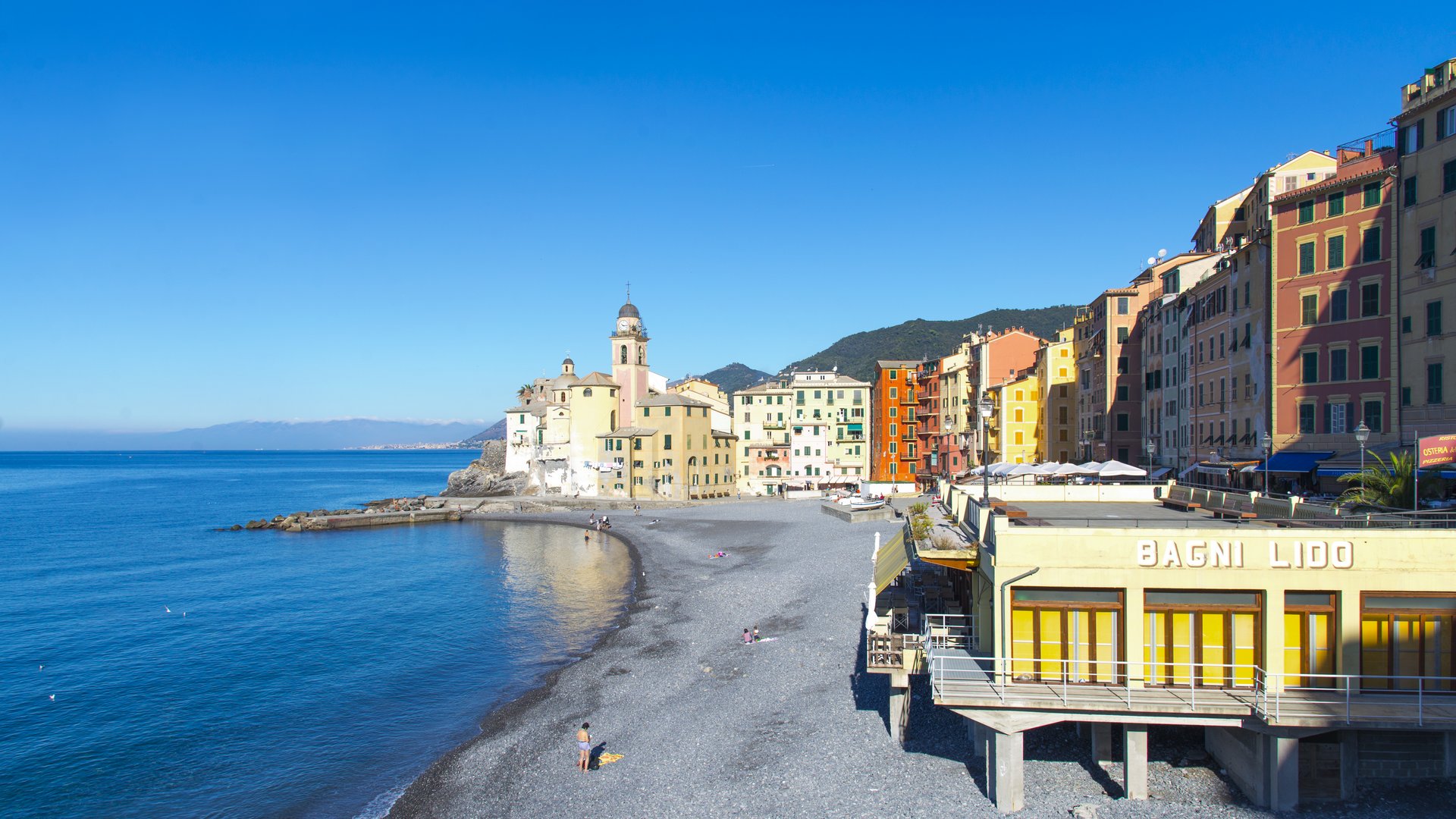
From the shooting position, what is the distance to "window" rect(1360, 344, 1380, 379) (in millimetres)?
33719

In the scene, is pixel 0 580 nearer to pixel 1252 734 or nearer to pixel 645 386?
pixel 645 386

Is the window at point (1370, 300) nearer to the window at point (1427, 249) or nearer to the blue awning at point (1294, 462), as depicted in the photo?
the window at point (1427, 249)

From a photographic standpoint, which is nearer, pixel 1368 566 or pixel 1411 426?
pixel 1368 566

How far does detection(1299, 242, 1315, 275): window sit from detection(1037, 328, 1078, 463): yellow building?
34.7 meters

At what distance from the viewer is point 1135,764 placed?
17516 mm

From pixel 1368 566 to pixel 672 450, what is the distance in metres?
79.9

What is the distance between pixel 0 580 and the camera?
196 feet

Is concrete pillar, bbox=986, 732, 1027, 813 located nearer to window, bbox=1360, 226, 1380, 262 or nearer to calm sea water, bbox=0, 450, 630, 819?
calm sea water, bbox=0, 450, 630, 819

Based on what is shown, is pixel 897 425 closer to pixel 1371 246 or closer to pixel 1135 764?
pixel 1371 246

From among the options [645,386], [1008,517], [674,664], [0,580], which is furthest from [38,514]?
[1008,517]

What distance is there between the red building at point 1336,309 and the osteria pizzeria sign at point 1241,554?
22.5 metres

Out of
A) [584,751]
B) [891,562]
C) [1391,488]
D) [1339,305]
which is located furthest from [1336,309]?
[584,751]

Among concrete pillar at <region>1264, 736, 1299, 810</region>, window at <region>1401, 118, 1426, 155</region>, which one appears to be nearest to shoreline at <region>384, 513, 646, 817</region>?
concrete pillar at <region>1264, 736, 1299, 810</region>

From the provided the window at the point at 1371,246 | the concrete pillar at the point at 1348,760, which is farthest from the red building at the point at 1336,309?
the concrete pillar at the point at 1348,760
